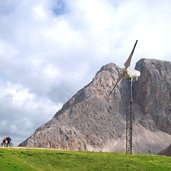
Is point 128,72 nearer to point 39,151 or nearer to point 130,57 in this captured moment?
point 130,57

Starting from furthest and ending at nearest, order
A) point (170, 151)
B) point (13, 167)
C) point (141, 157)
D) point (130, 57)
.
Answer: point (170, 151), point (130, 57), point (141, 157), point (13, 167)

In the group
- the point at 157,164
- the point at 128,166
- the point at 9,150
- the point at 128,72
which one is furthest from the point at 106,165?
the point at 128,72

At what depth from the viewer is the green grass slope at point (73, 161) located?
5738 centimetres

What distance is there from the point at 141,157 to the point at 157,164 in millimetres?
4742

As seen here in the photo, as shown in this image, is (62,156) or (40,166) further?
(62,156)

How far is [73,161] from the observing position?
6150cm

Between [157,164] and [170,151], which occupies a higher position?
[170,151]

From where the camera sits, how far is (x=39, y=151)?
2534 inches

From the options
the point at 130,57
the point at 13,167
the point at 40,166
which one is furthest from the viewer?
the point at 130,57

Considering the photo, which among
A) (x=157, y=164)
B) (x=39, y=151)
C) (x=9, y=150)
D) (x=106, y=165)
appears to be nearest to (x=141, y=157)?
(x=157, y=164)

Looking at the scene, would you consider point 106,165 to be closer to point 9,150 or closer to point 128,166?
point 128,166

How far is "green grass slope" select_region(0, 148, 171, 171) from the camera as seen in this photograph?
A: 5738cm

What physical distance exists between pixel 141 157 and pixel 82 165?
12637 mm

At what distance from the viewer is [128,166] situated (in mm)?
61125
